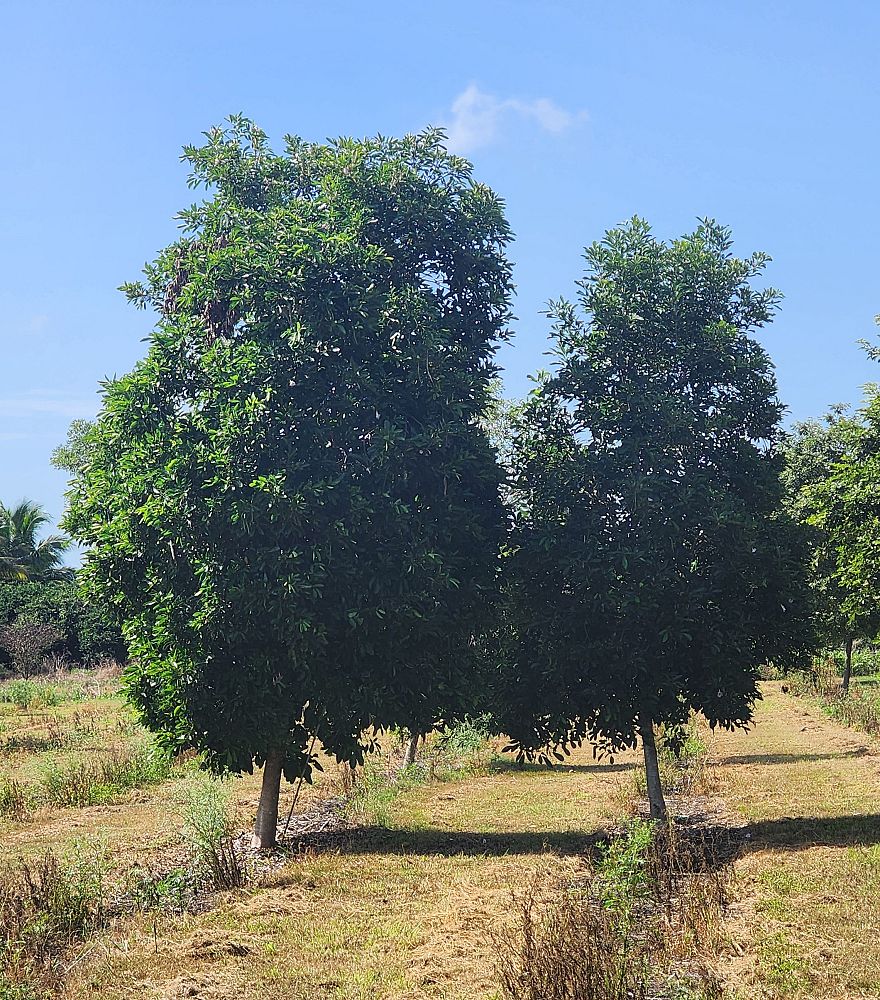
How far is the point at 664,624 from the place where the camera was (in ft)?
52.2

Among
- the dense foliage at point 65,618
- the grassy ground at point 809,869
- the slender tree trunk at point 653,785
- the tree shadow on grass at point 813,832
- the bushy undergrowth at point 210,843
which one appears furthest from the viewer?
the dense foliage at point 65,618

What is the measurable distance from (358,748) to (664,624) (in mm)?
5529

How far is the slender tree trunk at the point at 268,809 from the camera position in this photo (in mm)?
16484

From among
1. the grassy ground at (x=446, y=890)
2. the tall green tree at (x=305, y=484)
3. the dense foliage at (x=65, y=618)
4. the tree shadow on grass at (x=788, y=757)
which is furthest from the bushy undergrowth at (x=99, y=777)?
the dense foliage at (x=65, y=618)

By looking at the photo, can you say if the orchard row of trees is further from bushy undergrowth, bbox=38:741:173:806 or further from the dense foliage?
the dense foliage

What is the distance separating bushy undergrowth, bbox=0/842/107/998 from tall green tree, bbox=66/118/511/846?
110 inches

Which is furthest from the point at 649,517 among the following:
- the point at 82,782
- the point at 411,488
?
the point at 82,782

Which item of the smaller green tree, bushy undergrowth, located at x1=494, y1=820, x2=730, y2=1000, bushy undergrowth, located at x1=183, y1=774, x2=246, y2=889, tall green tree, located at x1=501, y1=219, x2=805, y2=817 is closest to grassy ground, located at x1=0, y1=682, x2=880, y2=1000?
bushy undergrowth, located at x1=494, y1=820, x2=730, y2=1000

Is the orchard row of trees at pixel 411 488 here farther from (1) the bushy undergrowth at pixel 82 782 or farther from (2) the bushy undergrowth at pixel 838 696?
(2) the bushy undergrowth at pixel 838 696

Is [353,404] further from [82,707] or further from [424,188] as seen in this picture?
[82,707]

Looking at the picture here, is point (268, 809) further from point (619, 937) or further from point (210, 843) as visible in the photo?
point (619, 937)

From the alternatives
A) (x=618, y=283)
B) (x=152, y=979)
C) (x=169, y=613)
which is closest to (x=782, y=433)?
(x=618, y=283)

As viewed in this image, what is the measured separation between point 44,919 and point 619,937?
7081 millimetres

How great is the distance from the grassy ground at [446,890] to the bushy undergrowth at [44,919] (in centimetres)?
41
